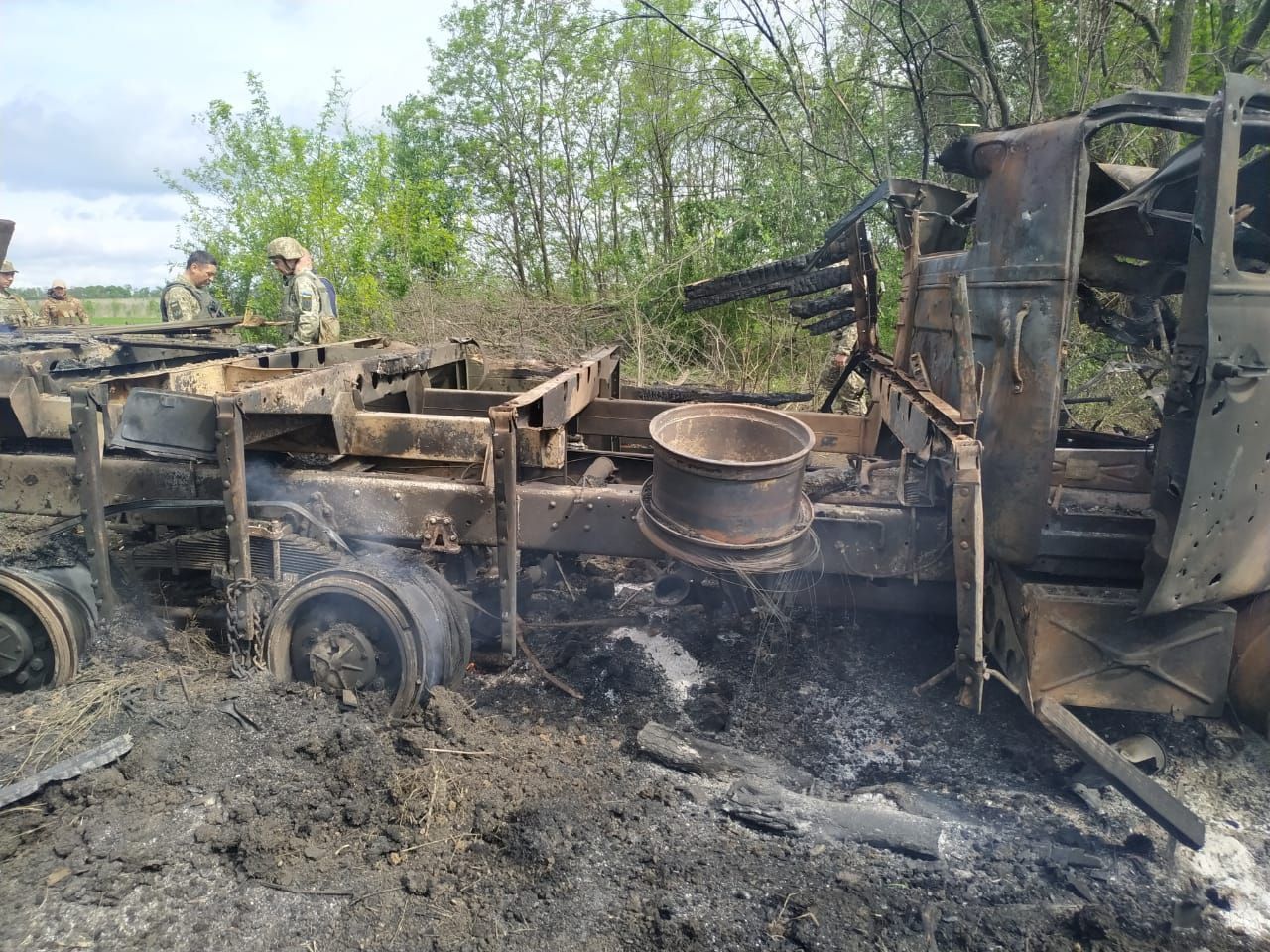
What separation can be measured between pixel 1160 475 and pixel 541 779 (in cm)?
248

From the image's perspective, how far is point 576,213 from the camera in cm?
1664

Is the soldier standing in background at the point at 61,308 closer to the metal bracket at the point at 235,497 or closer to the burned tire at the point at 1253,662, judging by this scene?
the metal bracket at the point at 235,497

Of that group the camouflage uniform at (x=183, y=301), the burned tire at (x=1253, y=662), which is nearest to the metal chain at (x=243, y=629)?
the burned tire at (x=1253, y=662)

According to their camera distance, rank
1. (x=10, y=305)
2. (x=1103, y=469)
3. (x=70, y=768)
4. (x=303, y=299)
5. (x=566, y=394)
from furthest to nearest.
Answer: (x=10, y=305) < (x=303, y=299) < (x=1103, y=469) < (x=566, y=394) < (x=70, y=768)

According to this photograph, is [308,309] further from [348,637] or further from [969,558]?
[969,558]

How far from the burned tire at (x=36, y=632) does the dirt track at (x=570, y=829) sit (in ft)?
0.51

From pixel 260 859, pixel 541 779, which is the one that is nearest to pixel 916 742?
pixel 541 779

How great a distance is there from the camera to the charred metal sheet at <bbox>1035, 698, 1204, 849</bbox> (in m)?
2.61

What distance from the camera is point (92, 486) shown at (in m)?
3.72

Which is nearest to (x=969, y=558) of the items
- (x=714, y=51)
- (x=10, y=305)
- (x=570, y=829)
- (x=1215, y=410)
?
(x=1215, y=410)

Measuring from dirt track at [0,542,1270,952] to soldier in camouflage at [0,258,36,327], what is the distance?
32.4ft

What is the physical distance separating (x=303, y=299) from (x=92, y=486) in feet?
13.6

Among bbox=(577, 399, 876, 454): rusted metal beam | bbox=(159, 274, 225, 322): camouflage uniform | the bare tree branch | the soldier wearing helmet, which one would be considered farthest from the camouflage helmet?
bbox=(577, 399, 876, 454): rusted metal beam

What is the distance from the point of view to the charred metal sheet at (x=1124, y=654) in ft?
9.85
